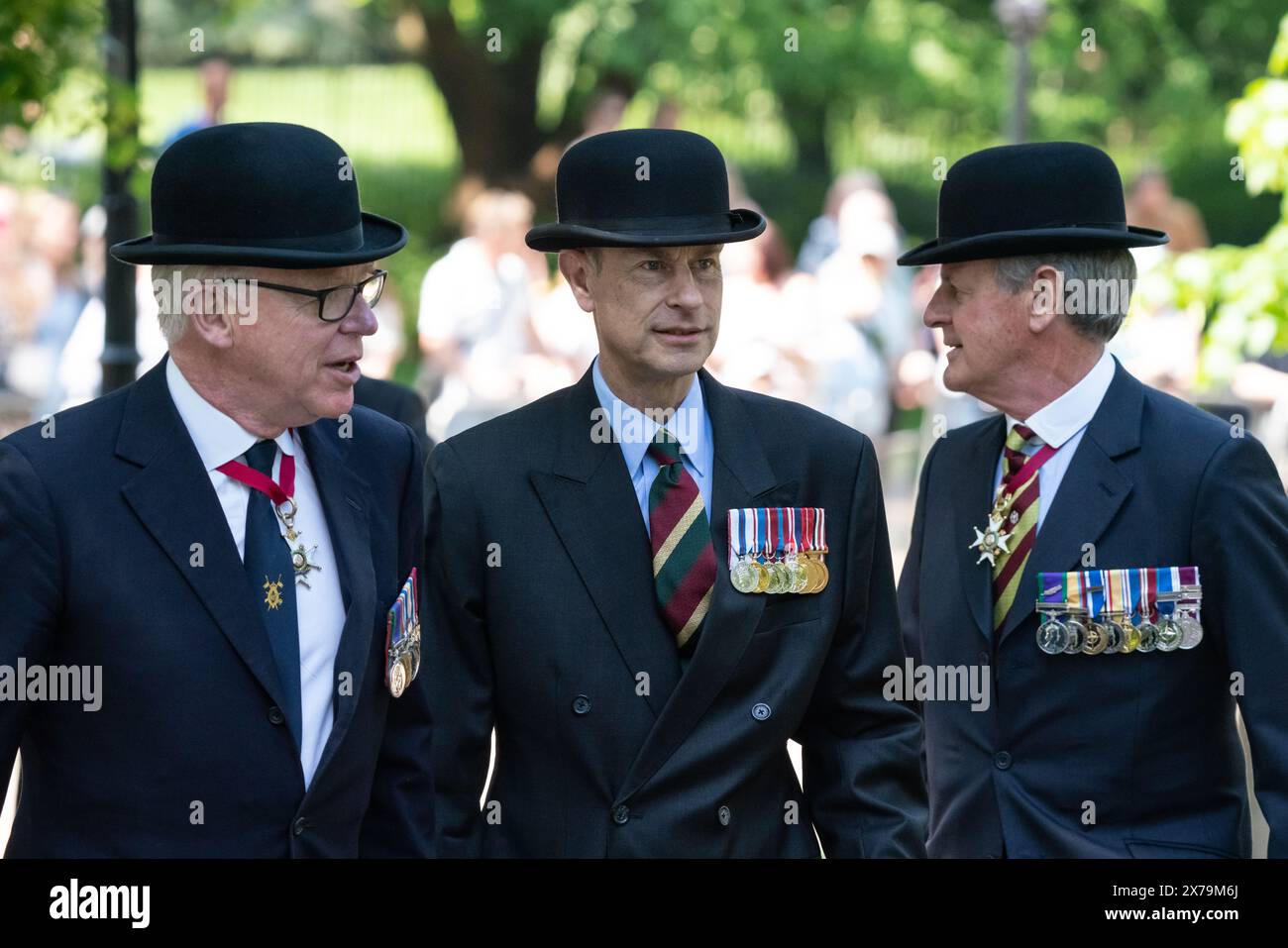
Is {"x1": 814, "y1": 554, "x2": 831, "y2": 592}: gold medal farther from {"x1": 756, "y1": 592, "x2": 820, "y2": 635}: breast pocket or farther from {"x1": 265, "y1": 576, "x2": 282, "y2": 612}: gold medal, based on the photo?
{"x1": 265, "y1": 576, "x2": 282, "y2": 612}: gold medal

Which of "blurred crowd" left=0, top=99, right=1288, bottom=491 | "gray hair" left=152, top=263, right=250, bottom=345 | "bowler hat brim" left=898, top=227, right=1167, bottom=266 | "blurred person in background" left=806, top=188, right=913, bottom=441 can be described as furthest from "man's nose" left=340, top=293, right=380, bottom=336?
"blurred person in background" left=806, top=188, right=913, bottom=441

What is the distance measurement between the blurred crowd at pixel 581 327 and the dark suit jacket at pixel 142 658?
504 cm

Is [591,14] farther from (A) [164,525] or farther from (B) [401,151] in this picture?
(A) [164,525]

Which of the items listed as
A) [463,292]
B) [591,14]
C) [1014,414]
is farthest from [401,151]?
[1014,414]

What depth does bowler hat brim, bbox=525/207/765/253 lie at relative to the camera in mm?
3541

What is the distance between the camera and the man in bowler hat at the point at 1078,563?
144 inches

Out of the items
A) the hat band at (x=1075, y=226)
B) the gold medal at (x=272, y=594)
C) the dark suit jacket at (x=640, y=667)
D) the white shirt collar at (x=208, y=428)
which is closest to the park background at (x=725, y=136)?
the hat band at (x=1075, y=226)

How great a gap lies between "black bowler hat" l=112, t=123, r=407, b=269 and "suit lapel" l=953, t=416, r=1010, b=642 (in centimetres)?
140

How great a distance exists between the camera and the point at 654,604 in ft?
11.7

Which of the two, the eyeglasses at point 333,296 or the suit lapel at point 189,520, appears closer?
the suit lapel at point 189,520

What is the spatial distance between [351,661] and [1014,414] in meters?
1.55

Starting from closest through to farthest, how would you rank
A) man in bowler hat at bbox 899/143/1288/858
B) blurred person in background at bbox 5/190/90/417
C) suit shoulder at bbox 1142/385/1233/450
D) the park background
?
man in bowler hat at bbox 899/143/1288/858
suit shoulder at bbox 1142/385/1233/450
the park background
blurred person in background at bbox 5/190/90/417

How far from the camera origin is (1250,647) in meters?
3.58

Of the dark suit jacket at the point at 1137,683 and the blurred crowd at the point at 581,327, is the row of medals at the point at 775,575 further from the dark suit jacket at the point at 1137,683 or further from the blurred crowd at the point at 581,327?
the blurred crowd at the point at 581,327
